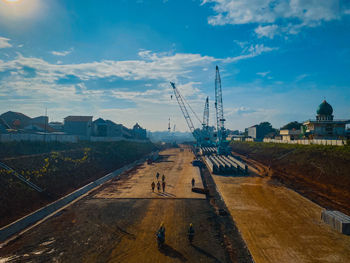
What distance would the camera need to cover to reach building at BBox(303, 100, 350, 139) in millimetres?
69375

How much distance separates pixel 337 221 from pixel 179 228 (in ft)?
48.0

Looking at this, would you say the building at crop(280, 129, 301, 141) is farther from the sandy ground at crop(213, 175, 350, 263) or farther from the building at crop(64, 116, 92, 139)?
the building at crop(64, 116, 92, 139)

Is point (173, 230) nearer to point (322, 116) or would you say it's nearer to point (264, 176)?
point (264, 176)

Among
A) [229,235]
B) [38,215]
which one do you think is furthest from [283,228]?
[38,215]

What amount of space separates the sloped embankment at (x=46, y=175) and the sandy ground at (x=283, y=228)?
23.6 metres

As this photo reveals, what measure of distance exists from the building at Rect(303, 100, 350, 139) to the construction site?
44.8m

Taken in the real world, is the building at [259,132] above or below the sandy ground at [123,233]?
above

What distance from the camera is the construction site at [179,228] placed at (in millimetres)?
16984

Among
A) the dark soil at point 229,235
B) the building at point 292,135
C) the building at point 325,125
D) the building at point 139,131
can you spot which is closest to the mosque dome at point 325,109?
the building at point 325,125

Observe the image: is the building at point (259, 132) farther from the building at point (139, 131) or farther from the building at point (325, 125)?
the building at point (139, 131)

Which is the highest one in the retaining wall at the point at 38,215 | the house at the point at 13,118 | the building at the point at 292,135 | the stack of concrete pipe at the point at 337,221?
the house at the point at 13,118

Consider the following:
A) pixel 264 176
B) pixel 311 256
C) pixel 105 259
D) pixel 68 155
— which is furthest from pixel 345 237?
pixel 68 155

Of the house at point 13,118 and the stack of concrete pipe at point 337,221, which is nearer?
the stack of concrete pipe at point 337,221

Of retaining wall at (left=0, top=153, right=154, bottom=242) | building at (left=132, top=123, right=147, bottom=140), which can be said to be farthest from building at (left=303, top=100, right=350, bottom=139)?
building at (left=132, top=123, right=147, bottom=140)
